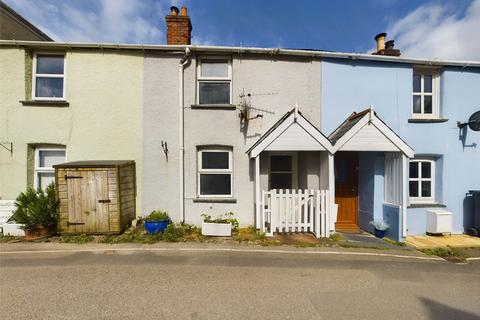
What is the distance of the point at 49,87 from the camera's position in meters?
7.45

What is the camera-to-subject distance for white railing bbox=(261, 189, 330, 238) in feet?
21.1

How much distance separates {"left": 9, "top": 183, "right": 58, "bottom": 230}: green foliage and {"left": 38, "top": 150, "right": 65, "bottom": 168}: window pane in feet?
4.67

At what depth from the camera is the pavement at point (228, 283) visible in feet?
10.8

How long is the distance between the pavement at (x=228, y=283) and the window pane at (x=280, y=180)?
8.39ft

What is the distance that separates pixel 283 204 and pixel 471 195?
6.54 metres

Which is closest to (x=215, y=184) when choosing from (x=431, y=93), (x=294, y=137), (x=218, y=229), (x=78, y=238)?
(x=218, y=229)

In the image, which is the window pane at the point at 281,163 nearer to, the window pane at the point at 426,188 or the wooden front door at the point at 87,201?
the window pane at the point at 426,188

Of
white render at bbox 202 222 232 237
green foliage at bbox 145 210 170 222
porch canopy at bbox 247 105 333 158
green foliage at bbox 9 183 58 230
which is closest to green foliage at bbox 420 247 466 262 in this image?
porch canopy at bbox 247 105 333 158

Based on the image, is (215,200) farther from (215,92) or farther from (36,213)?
(36,213)

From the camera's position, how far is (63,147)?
24.1 feet

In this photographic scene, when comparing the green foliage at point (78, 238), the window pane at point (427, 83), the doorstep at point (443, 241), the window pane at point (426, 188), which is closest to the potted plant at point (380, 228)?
the doorstep at point (443, 241)

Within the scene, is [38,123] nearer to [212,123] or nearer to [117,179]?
[117,179]

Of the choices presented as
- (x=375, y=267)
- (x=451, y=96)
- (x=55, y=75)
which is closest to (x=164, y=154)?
(x=55, y=75)

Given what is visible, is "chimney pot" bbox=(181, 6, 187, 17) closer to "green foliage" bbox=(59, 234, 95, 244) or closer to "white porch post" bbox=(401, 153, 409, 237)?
"green foliage" bbox=(59, 234, 95, 244)
